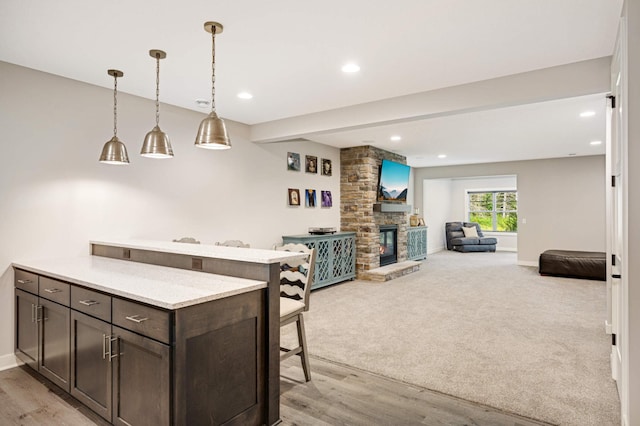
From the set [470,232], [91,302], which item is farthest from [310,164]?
[470,232]

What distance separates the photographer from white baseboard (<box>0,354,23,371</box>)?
9.86ft

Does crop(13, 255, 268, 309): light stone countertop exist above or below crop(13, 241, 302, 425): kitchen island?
above

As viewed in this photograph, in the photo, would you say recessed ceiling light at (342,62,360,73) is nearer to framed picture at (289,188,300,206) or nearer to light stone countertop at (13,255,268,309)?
light stone countertop at (13,255,268,309)

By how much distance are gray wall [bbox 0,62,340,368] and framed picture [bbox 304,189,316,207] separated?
1139 mm

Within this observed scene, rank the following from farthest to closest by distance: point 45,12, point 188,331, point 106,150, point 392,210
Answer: point 392,210
point 106,150
point 45,12
point 188,331

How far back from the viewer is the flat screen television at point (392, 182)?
725 cm

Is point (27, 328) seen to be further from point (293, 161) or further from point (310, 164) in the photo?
point (310, 164)

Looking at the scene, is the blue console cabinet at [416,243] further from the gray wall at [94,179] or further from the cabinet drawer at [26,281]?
the cabinet drawer at [26,281]

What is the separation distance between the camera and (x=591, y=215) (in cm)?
785

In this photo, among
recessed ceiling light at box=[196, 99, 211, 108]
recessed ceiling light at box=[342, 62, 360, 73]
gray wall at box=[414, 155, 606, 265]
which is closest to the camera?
recessed ceiling light at box=[342, 62, 360, 73]

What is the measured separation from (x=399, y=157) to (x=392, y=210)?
1352 millimetres

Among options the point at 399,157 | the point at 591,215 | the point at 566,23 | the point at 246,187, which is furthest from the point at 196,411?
the point at 591,215

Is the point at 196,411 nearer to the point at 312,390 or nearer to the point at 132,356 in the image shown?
the point at 132,356

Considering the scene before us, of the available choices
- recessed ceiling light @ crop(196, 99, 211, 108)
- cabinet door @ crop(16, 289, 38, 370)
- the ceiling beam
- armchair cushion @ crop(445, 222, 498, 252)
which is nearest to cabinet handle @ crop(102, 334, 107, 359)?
cabinet door @ crop(16, 289, 38, 370)
